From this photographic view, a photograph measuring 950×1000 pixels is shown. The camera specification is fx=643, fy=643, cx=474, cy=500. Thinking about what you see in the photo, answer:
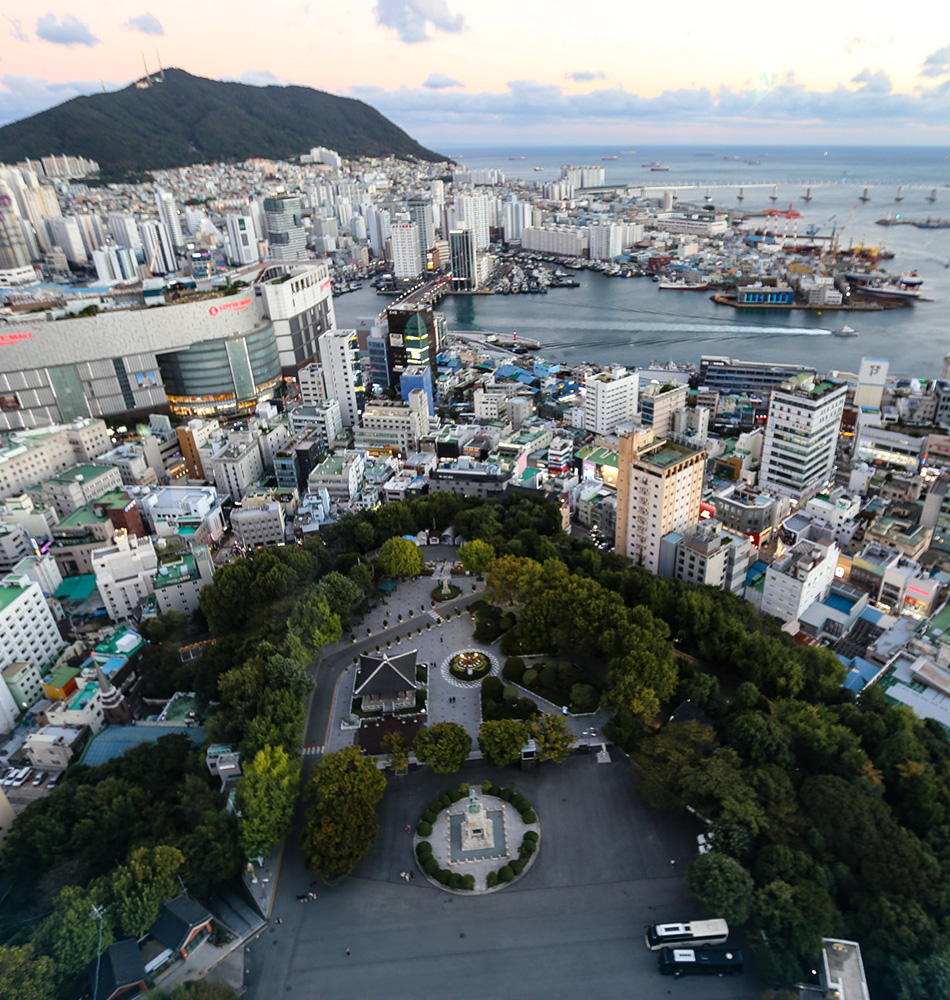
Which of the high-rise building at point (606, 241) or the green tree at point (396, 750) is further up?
the high-rise building at point (606, 241)

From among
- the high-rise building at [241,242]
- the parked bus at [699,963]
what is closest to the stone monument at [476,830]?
the parked bus at [699,963]

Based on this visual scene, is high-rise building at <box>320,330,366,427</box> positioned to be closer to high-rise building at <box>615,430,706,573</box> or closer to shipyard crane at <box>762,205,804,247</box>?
high-rise building at <box>615,430,706,573</box>

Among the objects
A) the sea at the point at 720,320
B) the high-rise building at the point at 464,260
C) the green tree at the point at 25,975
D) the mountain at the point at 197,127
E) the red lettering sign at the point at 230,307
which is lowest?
the sea at the point at 720,320

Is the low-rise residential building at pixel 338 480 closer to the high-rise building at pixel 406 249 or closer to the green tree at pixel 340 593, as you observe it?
the green tree at pixel 340 593

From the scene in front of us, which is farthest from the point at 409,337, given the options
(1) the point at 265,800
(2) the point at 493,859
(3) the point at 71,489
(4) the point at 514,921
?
(4) the point at 514,921

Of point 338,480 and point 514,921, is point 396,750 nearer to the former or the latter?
point 514,921
